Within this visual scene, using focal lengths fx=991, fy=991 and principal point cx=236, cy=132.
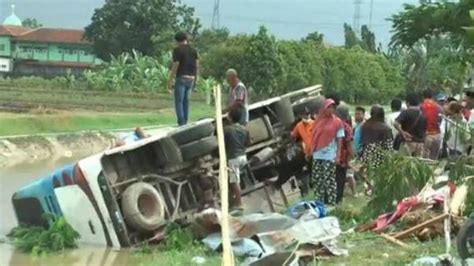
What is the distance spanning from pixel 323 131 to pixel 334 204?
1039 millimetres

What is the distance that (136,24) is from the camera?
77562mm

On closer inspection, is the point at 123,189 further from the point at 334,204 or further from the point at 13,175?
the point at 13,175

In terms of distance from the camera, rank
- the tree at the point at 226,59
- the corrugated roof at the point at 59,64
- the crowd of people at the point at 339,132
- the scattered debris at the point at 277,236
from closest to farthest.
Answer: the scattered debris at the point at 277,236 < the crowd of people at the point at 339,132 < the tree at the point at 226,59 < the corrugated roof at the point at 59,64

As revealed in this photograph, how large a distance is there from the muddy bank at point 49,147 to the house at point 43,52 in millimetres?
62810

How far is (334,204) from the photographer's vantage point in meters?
13.1

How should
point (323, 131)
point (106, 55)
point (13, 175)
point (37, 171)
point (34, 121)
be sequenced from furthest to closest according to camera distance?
point (106, 55)
point (34, 121)
point (37, 171)
point (13, 175)
point (323, 131)

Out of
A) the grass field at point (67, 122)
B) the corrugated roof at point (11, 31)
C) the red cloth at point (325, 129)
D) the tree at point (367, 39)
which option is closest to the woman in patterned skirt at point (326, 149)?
the red cloth at point (325, 129)

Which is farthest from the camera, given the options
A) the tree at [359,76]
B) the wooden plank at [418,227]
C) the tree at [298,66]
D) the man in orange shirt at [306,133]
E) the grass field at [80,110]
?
the tree at [359,76]

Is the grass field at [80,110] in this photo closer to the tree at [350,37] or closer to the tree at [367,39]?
the tree at [367,39]

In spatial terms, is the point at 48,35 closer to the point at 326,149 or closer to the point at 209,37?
the point at 209,37

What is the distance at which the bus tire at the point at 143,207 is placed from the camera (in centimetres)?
1166

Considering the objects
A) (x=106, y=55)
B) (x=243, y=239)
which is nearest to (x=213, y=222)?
(x=243, y=239)

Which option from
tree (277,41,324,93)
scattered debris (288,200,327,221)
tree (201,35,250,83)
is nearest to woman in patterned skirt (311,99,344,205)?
scattered debris (288,200,327,221)

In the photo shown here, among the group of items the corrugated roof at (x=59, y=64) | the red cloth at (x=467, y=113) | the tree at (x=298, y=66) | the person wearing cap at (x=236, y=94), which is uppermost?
the person wearing cap at (x=236, y=94)
